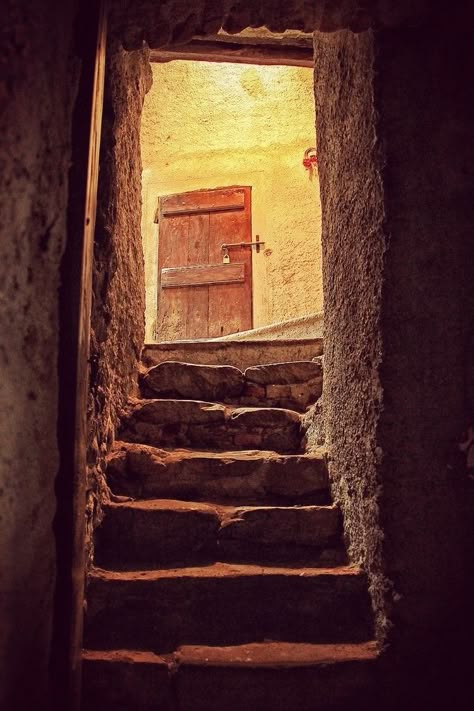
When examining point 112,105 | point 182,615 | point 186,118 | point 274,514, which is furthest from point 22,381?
point 186,118

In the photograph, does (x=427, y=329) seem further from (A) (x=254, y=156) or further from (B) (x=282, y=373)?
(A) (x=254, y=156)

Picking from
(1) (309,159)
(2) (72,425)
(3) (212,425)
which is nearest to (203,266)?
(1) (309,159)

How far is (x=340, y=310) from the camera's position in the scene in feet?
7.25

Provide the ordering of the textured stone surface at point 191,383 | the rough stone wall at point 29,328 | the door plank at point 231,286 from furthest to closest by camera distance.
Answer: the door plank at point 231,286 < the textured stone surface at point 191,383 < the rough stone wall at point 29,328

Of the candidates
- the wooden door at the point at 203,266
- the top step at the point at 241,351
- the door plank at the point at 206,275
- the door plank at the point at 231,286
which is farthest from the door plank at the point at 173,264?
the top step at the point at 241,351

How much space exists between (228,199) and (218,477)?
4.01 m

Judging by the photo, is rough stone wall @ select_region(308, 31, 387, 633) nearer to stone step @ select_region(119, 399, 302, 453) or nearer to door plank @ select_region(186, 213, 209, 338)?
stone step @ select_region(119, 399, 302, 453)

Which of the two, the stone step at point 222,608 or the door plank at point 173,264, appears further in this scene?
the door plank at point 173,264

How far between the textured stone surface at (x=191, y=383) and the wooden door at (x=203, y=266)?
2.38 m

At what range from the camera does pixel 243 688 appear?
160 cm

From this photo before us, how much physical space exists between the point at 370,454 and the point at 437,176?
0.94 meters

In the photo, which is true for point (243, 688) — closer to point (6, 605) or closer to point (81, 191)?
point (6, 605)

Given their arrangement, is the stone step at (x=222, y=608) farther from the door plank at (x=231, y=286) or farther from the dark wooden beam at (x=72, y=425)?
the door plank at (x=231, y=286)

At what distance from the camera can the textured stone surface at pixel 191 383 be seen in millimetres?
2928
